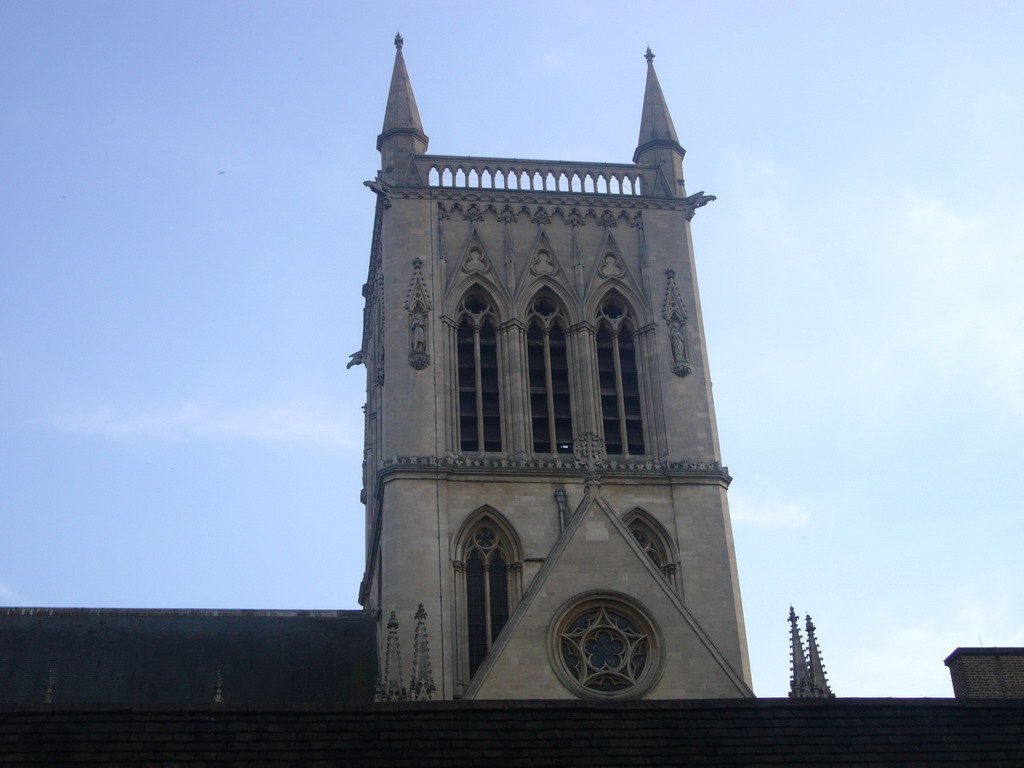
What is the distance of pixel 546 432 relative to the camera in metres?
34.2

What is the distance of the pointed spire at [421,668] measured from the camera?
2664cm

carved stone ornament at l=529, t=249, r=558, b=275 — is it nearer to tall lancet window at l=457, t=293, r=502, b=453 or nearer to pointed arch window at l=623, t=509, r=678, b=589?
tall lancet window at l=457, t=293, r=502, b=453

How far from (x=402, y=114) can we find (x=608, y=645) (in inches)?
647

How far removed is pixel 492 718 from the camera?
1744cm

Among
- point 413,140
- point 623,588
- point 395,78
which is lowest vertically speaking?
point 623,588

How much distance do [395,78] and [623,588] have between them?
17.6 metres

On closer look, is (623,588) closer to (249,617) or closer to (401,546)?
(401,546)

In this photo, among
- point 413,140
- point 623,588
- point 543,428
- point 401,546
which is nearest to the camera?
point 623,588

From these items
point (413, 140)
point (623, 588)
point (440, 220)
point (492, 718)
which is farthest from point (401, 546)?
point (492, 718)

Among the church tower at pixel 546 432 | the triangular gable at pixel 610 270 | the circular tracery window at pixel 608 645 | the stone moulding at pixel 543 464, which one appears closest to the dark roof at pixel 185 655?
the church tower at pixel 546 432

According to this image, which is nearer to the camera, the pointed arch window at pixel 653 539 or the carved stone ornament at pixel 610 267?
the pointed arch window at pixel 653 539

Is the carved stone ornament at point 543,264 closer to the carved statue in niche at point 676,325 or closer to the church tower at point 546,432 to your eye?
the church tower at point 546,432

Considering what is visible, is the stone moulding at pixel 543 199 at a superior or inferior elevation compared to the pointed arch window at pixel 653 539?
superior

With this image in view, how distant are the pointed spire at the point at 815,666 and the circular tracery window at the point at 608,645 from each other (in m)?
2.86
